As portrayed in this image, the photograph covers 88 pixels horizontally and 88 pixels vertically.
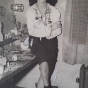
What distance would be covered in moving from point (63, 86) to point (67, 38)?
13.4 inches

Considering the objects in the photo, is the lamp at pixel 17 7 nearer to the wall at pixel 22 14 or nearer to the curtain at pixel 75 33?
the wall at pixel 22 14

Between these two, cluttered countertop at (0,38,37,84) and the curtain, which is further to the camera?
the curtain

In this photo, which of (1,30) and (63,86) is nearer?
(1,30)

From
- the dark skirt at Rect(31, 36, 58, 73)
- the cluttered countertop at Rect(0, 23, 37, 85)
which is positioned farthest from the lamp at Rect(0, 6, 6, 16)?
the dark skirt at Rect(31, 36, 58, 73)

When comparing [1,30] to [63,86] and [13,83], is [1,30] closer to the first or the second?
[13,83]

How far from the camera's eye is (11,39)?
3.10 ft

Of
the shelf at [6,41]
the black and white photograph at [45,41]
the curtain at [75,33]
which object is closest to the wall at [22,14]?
the black and white photograph at [45,41]

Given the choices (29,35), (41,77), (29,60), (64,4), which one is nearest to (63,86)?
(41,77)

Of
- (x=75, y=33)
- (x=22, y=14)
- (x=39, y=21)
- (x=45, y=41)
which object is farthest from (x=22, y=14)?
(x=75, y=33)

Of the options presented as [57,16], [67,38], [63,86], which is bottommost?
[63,86]

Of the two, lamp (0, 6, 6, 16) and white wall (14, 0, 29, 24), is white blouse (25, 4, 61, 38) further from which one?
lamp (0, 6, 6, 16)

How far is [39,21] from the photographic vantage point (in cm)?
94

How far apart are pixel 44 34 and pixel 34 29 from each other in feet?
0.23

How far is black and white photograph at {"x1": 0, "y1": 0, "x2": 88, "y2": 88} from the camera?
937 mm
